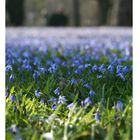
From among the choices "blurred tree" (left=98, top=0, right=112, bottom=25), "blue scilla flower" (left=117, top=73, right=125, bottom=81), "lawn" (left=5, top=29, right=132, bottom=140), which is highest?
"blurred tree" (left=98, top=0, right=112, bottom=25)

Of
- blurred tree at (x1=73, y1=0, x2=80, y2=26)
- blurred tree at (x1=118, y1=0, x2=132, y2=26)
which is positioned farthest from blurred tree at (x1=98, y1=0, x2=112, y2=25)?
blurred tree at (x1=118, y1=0, x2=132, y2=26)

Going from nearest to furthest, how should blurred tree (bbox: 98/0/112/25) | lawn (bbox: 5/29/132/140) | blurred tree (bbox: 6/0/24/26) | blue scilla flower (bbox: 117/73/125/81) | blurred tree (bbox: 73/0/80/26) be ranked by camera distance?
lawn (bbox: 5/29/132/140)
blue scilla flower (bbox: 117/73/125/81)
blurred tree (bbox: 6/0/24/26)
blurred tree (bbox: 73/0/80/26)
blurred tree (bbox: 98/0/112/25)

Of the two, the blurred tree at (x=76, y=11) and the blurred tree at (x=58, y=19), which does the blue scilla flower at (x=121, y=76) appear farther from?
the blurred tree at (x=76, y=11)

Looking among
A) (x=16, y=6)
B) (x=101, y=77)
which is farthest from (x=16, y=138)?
(x=16, y=6)

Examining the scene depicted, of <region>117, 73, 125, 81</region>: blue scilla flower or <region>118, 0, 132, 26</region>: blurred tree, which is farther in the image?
<region>118, 0, 132, 26</region>: blurred tree

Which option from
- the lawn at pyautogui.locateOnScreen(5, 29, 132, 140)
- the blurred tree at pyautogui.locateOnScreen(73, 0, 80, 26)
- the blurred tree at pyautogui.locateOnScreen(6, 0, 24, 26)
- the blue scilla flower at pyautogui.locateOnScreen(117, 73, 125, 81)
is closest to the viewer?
the lawn at pyautogui.locateOnScreen(5, 29, 132, 140)

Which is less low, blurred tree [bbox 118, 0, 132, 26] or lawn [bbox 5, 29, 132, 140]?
blurred tree [bbox 118, 0, 132, 26]

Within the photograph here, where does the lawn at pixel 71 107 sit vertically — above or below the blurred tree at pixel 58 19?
below

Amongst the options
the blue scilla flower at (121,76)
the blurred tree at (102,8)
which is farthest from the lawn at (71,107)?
the blurred tree at (102,8)

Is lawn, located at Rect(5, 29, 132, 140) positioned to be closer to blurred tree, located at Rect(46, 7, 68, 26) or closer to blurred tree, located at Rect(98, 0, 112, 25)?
blurred tree, located at Rect(46, 7, 68, 26)
